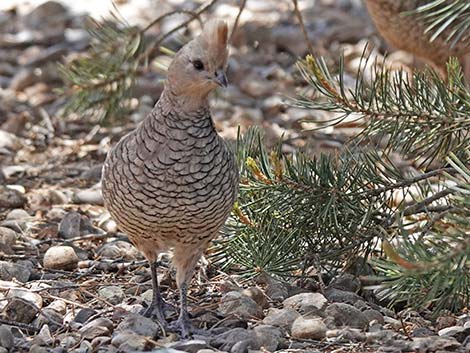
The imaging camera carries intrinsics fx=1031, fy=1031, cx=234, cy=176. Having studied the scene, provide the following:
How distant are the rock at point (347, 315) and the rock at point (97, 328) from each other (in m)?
0.76

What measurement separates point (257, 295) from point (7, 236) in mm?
1301

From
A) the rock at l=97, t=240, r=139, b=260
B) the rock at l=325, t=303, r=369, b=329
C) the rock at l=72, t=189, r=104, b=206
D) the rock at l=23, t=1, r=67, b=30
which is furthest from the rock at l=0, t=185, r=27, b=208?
the rock at l=23, t=1, r=67, b=30

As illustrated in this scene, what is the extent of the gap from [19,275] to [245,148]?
3.37 feet

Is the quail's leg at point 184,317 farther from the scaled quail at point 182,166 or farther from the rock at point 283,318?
the rock at point 283,318

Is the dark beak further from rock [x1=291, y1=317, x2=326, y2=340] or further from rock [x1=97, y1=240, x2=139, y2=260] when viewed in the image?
rock [x1=97, y1=240, x2=139, y2=260]

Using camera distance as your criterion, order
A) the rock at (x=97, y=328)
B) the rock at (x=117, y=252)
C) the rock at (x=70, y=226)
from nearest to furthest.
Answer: the rock at (x=97, y=328) < the rock at (x=117, y=252) < the rock at (x=70, y=226)

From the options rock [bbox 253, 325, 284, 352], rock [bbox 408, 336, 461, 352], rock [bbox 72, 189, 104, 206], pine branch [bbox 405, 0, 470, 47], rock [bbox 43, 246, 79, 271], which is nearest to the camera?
pine branch [bbox 405, 0, 470, 47]

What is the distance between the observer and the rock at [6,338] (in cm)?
335

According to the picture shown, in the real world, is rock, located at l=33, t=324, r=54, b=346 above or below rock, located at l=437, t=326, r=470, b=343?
below

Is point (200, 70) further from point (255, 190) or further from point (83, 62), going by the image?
point (83, 62)

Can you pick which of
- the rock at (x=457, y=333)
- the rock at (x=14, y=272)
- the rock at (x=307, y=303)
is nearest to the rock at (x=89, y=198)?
the rock at (x=14, y=272)

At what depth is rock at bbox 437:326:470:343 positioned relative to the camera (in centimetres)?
340

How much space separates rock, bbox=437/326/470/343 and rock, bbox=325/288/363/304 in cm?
45

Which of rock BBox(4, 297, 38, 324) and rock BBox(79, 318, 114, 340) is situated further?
rock BBox(4, 297, 38, 324)
